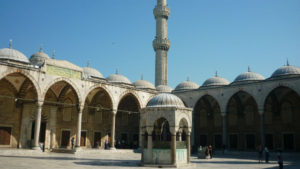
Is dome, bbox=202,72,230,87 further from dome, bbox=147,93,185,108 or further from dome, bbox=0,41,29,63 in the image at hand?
dome, bbox=0,41,29,63

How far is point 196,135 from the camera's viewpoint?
27.7m

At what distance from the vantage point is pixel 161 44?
119ft

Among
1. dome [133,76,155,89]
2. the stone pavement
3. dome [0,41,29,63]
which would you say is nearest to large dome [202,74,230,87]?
dome [133,76,155,89]

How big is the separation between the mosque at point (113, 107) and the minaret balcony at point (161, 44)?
25.1 feet

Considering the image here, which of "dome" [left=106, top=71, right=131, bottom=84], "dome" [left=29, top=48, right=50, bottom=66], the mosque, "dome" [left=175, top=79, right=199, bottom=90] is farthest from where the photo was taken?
"dome" [left=29, top=48, right=50, bottom=66]

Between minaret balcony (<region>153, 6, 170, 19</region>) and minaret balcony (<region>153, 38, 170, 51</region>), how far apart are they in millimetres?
3382

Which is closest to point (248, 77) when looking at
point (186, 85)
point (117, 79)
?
point (186, 85)

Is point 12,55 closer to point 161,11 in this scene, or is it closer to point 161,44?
point 161,44

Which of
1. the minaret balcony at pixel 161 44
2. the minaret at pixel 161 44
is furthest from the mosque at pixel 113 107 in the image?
the minaret balcony at pixel 161 44

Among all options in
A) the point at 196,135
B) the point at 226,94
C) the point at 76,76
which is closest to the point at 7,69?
the point at 76,76

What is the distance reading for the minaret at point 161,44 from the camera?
117ft

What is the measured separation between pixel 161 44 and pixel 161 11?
4.53m

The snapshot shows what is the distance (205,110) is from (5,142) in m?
17.2

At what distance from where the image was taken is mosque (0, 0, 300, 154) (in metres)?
19.7
